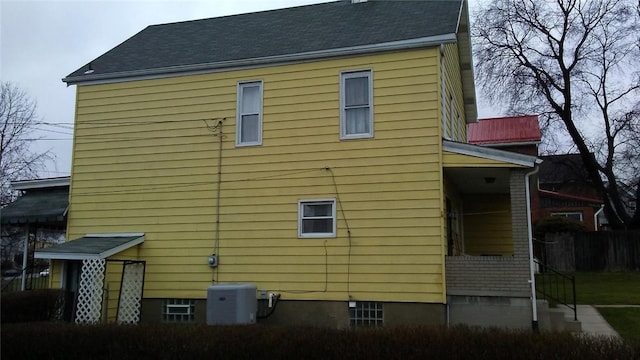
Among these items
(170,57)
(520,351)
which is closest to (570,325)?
(520,351)

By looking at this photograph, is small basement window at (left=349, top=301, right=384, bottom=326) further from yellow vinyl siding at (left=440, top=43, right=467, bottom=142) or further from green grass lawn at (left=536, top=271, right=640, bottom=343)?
green grass lawn at (left=536, top=271, right=640, bottom=343)

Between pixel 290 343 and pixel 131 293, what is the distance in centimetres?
703

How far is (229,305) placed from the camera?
37.2 ft

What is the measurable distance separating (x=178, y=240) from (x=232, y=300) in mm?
2751

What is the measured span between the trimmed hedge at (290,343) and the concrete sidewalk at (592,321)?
16.1 feet

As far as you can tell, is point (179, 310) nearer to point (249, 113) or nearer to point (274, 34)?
point (249, 113)

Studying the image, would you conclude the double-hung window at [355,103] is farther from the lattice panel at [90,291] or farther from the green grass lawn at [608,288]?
the green grass lawn at [608,288]

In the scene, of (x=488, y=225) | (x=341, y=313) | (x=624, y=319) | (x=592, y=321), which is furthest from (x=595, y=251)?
(x=341, y=313)

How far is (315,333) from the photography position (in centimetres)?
749

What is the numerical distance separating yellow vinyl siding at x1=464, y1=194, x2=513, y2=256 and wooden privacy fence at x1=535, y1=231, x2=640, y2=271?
10.1m

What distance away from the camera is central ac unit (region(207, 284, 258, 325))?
37.1 ft

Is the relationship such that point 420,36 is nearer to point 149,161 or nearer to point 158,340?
point 149,161

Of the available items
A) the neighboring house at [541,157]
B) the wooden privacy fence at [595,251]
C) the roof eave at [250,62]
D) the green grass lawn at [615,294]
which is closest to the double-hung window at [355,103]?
the roof eave at [250,62]

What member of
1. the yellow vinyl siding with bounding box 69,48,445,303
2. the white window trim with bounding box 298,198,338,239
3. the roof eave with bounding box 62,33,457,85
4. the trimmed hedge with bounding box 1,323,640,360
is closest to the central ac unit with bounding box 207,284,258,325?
the yellow vinyl siding with bounding box 69,48,445,303
